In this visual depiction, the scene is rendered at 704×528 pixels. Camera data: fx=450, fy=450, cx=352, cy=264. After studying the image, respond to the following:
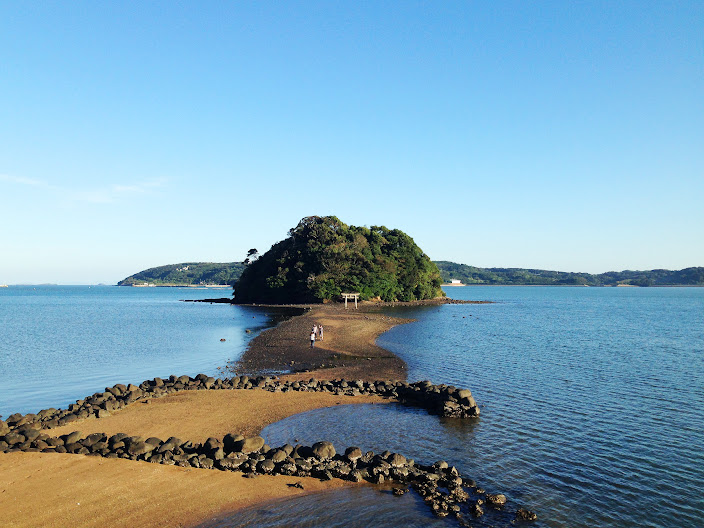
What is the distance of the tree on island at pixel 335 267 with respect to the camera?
110 metres

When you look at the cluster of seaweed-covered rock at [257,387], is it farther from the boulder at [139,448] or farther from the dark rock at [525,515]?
the dark rock at [525,515]

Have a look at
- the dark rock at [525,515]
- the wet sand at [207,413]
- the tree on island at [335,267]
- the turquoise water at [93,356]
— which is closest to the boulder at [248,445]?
the wet sand at [207,413]

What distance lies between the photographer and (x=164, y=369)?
32.4 m

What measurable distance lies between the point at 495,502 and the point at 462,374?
1783 centimetres

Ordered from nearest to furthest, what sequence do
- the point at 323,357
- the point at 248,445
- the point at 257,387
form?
1. the point at 248,445
2. the point at 257,387
3. the point at 323,357

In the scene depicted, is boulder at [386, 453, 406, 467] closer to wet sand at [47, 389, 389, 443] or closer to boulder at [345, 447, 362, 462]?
boulder at [345, 447, 362, 462]

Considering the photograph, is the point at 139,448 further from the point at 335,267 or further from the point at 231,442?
the point at 335,267

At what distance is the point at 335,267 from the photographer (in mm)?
109938

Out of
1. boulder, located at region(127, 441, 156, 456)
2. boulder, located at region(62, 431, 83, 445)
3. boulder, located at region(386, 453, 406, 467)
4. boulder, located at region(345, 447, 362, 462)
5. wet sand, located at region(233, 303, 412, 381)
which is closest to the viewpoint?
boulder, located at region(386, 453, 406, 467)

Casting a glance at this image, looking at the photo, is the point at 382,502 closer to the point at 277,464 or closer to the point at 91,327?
the point at 277,464

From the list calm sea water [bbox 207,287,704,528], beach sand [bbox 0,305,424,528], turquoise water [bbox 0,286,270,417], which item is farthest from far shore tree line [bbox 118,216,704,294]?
beach sand [bbox 0,305,424,528]

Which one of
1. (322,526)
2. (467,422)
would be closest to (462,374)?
(467,422)

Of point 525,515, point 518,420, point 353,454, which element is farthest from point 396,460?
point 518,420

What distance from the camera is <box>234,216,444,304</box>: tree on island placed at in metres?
110
